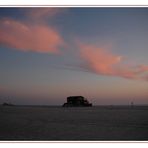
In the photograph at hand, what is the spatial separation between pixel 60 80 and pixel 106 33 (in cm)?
113

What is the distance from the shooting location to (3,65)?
539 centimetres

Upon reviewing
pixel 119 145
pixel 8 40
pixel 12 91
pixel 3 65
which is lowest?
pixel 119 145

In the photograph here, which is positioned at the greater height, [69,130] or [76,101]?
[76,101]

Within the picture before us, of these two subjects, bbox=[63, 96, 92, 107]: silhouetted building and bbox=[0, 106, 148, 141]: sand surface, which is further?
bbox=[63, 96, 92, 107]: silhouetted building

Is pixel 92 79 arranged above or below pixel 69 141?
above

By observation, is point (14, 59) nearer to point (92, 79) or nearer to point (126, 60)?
point (92, 79)

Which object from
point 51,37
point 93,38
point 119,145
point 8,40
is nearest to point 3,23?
point 8,40

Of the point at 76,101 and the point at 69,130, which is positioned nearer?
the point at 69,130

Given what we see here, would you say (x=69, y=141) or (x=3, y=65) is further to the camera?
(x=3, y=65)

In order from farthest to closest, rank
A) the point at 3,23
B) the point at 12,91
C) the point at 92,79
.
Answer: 1. the point at 92,79
2. the point at 12,91
3. the point at 3,23

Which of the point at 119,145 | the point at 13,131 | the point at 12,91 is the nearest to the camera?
the point at 119,145

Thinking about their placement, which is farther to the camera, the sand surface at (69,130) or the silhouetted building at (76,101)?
the silhouetted building at (76,101)

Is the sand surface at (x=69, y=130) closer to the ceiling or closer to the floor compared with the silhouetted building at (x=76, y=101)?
closer to the floor

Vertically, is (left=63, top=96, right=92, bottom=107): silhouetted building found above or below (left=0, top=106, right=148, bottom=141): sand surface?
above
